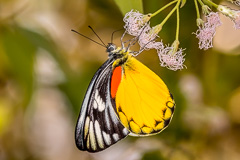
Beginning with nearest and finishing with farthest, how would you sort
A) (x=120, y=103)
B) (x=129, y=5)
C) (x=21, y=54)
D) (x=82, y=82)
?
(x=129, y=5), (x=120, y=103), (x=21, y=54), (x=82, y=82)

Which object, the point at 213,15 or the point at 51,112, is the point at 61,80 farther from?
the point at 213,15

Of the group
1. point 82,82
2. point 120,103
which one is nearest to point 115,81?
point 120,103

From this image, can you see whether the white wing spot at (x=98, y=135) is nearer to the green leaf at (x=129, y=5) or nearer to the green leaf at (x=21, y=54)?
the green leaf at (x=129, y=5)

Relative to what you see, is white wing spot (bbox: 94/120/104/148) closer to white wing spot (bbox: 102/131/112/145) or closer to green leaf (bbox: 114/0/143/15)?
white wing spot (bbox: 102/131/112/145)

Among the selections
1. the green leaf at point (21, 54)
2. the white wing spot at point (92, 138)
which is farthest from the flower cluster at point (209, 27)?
the green leaf at point (21, 54)

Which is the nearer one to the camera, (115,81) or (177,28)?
(177,28)

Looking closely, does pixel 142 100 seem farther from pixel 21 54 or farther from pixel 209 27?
pixel 21 54

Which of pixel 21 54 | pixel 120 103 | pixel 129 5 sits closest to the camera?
pixel 129 5
